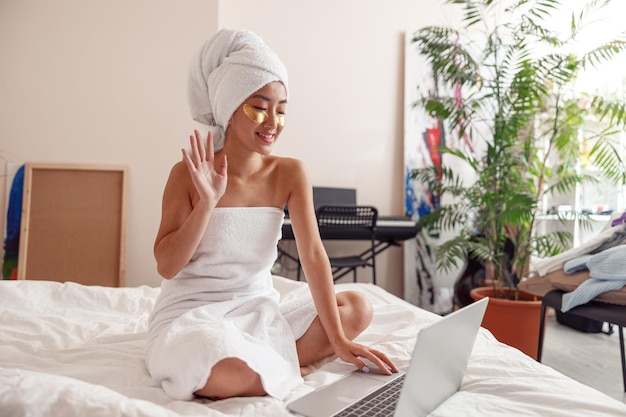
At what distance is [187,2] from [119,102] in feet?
2.74

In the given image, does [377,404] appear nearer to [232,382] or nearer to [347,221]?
[232,382]

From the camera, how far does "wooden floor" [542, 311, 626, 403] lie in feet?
7.93

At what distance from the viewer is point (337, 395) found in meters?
1.01

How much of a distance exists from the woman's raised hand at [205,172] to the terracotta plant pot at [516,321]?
6.16 ft

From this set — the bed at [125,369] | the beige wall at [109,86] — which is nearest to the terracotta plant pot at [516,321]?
the bed at [125,369]

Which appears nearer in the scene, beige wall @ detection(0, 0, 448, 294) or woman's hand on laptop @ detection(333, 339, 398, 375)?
woman's hand on laptop @ detection(333, 339, 398, 375)

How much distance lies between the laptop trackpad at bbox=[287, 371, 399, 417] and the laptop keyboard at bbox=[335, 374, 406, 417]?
21 mm

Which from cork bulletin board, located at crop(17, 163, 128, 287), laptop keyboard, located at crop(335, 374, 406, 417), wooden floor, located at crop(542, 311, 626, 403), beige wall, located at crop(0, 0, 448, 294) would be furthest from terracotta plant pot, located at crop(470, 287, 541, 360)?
cork bulletin board, located at crop(17, 163, 128, 287)

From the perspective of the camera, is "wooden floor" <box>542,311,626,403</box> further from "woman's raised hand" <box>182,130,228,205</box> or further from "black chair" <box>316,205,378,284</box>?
"woman's raised hand" <box>182,130,228,205</box>

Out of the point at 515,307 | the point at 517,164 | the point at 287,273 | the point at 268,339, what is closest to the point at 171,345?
the point at 268,339

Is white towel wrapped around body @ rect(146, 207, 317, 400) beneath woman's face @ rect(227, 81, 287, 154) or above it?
beneath

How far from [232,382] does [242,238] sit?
0.41 m

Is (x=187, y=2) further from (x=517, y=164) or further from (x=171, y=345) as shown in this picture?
(x=171, y=345)

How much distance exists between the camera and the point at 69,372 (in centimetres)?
111
